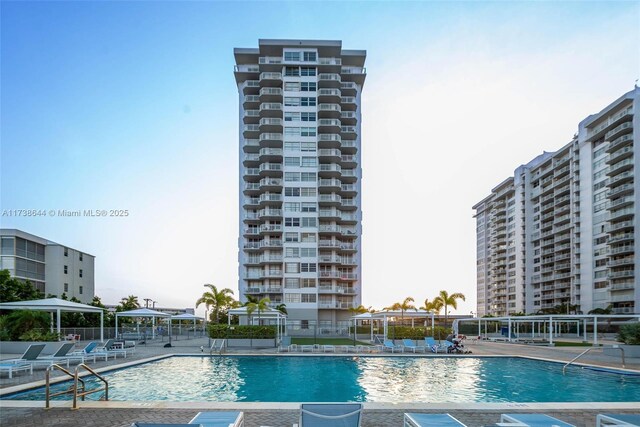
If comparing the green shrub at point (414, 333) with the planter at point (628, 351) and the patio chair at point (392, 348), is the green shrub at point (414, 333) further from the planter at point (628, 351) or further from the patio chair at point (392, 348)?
the planter at point (628, 351)

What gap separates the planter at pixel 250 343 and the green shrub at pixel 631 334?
66.5ft

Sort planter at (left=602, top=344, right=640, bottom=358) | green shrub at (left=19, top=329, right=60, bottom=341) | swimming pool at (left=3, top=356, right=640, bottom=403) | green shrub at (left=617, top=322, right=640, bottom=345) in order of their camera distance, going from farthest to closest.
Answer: green shrub at (left=617, top=322, right=640, bottom=345) → planter at (left=602, top=344, right=640, bottom=358) → green shrub at (left=19, top=329, right=60, bottom=341) → swimming pool at (left=3, top=356, right=640, bottom=403)

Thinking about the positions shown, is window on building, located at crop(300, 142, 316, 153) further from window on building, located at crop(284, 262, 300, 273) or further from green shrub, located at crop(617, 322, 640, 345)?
green shrub, located at crop(617, 322, 640, 345)

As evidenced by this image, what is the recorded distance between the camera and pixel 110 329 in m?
39.3

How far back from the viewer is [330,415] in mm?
7016

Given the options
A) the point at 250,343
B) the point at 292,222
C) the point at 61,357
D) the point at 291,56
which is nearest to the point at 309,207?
the point at 292,222

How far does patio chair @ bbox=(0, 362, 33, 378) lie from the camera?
15.7 meters

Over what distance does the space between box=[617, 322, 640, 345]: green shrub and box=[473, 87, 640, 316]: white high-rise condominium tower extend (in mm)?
46634

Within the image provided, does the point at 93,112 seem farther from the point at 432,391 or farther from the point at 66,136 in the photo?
the point at 432,391

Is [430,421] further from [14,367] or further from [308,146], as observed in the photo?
[308,146]

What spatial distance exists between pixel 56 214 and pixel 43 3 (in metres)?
12.0

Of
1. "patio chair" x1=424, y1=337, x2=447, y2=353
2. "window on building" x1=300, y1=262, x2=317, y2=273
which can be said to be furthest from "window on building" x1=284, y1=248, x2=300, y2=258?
"patio chair" x1=424, y1=337, x2=447, y2=353

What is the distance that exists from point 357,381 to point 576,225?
7762 cm

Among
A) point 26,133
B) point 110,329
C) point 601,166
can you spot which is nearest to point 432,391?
point 26,133
